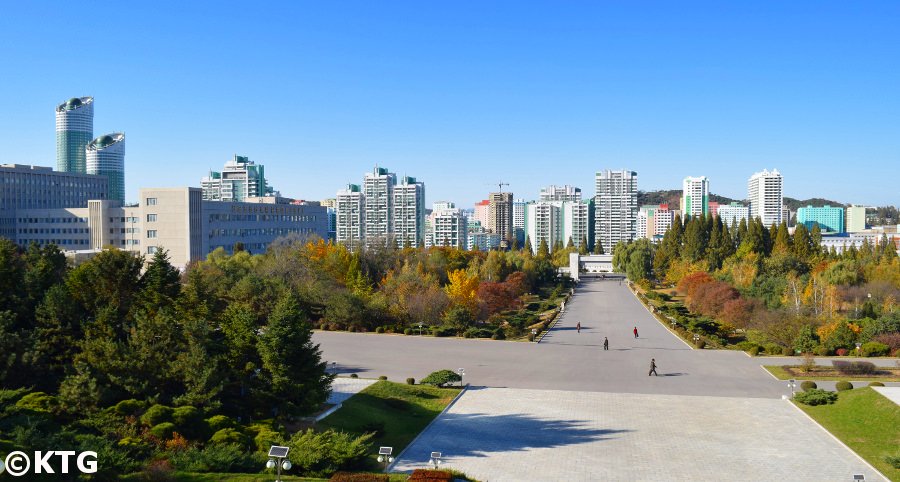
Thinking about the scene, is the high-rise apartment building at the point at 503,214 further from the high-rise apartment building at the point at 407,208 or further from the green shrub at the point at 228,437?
the green shrub at the point at 228,437

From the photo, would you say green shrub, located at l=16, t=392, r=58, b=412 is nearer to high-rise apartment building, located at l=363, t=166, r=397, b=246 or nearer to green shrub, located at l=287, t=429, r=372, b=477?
green shrub, located at l=287, t=429, r=372, b=477

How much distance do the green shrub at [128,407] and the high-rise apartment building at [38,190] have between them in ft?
210

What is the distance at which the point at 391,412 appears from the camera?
62.5 feet

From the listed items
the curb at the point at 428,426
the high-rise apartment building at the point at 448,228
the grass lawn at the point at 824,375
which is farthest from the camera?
the high-rise apartment building at the point at 448,228

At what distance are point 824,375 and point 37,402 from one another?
74.6ft

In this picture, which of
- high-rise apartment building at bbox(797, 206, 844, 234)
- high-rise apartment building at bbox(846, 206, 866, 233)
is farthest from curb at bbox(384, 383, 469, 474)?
high-rise apartment building at bbox(797, 206, 844, 234)

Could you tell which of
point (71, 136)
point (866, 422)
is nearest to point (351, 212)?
point (71, 136)

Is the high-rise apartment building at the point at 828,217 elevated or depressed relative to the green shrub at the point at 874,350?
elevated

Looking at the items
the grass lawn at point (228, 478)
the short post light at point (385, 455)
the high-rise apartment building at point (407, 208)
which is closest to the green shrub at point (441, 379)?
the short post light at point (385, 455)

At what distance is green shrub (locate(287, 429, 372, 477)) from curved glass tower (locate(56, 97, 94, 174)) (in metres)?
176

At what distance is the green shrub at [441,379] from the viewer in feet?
72.7

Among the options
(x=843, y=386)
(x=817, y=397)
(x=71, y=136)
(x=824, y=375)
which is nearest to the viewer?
(x=817, y=397)

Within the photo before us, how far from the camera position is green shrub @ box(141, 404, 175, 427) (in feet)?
47.8

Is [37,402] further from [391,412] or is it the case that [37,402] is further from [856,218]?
[856,218]
